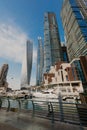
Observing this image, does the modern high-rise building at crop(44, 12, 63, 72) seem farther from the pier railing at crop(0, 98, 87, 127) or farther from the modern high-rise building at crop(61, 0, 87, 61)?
the pier railing at crop(0, 98, 87, 127)

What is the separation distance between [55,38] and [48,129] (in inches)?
6230

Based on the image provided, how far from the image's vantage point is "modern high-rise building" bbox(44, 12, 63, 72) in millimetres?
142125

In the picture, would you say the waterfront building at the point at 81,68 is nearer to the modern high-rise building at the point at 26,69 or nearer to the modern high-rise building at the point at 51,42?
the modern high-rise building at the point at 51,42

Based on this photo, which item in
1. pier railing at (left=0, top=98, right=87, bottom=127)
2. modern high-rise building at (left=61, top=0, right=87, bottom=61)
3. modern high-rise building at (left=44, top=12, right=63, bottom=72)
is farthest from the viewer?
modern high-rise building at (left=44, top=12, right=63, bottom=72)

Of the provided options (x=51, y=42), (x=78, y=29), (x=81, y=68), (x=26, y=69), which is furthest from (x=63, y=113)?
(x=26, y=69)

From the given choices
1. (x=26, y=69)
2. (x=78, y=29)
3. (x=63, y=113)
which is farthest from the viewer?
(x=26, y=69)

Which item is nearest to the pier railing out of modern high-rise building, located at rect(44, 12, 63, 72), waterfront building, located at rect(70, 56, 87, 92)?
waterfront building, located at rect(70, 56, 87, 92)

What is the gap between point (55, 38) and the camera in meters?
156

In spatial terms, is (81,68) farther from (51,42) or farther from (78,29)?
(51,42)

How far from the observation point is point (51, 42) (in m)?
151

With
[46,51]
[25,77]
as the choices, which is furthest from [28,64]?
[46,51]

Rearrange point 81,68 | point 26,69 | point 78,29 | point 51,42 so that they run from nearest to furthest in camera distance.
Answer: point 81,68 → point 78,29 → point 51,42 → point 26,69

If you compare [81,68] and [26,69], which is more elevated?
[26,69]

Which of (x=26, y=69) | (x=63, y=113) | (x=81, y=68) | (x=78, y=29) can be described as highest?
(x=78, y=29)
